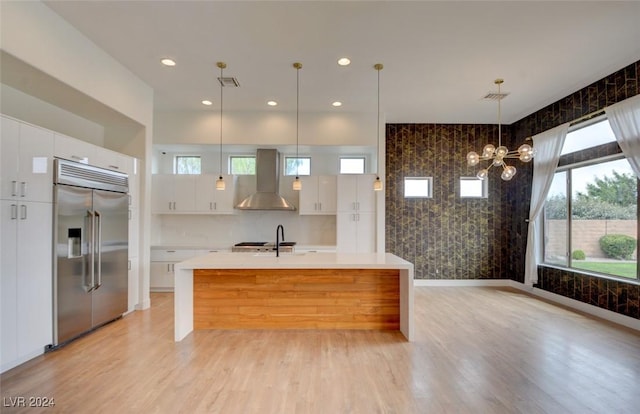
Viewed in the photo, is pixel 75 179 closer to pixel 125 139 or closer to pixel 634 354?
pixel 125 139

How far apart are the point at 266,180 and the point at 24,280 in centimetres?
367

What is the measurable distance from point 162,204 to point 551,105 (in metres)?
7.26

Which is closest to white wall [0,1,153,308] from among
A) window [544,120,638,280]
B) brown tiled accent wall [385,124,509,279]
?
brown tiled accent wall [385,124,509,279]

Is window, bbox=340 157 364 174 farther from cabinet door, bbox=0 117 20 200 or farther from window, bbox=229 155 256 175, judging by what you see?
cabinet door, bbox=0 117 20 200

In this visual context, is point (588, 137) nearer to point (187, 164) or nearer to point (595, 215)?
point (595, 215)

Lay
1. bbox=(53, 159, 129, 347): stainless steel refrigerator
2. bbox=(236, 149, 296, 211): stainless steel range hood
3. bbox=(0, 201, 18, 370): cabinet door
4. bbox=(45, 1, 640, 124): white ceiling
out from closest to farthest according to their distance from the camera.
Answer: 1. bbox=(0, 201, 18, 370): cabinet door
2. bbox=(45, 1, 640, 124): white ceiling
3. bbox=(53, 159, 129, 347): stainless steel refrigerator
4. bbox=(236, 149, 296, 211): stainless steel range hood

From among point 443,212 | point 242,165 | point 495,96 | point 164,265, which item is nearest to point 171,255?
point 164,265

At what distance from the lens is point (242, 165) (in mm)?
6266

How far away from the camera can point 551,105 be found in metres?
5.12

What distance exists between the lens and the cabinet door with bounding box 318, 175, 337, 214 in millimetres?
5789

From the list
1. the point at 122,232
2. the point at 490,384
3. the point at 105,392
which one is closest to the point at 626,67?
the point at 490,384

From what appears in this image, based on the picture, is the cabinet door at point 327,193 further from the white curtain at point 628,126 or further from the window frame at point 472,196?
the white curtain at point 628,126

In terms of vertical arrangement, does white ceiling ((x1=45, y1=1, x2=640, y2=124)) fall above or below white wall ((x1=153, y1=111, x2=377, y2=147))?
above

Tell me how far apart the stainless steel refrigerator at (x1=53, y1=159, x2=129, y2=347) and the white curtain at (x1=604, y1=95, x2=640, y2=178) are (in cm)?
646
